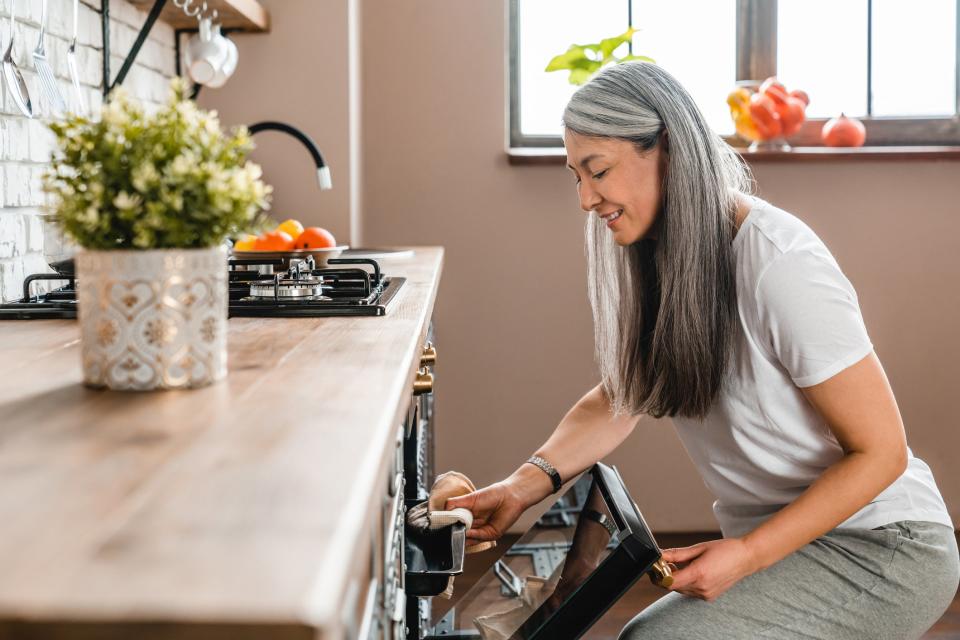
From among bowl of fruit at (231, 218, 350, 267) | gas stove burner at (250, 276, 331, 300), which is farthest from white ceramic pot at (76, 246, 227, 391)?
bowl of fruit at (231, 218, 350, 267)

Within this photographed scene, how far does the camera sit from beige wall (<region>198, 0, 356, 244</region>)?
8.45 ft

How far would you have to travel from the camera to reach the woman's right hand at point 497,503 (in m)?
1.43

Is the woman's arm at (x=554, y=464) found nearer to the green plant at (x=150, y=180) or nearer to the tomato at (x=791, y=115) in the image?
the green plant at (x=150, y=180)

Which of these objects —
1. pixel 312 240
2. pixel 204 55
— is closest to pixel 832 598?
pixel 312 240

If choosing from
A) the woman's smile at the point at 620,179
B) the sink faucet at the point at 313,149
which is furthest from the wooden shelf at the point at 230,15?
the woman's smile at the point at 620,179

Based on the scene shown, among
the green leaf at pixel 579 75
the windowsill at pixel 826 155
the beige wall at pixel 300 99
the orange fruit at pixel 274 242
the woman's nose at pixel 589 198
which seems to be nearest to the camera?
the woman's nose at pixel 589 198

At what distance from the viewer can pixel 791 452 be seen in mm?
1356

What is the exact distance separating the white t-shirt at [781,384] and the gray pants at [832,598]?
0.05 metres

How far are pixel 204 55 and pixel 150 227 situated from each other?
148 cm

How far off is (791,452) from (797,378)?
16cm

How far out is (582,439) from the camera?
5.22 feet

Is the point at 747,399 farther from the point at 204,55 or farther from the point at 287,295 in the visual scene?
the point at 204,55

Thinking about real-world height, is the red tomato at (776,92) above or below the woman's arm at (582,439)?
above

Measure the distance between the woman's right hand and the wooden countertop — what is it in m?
0.59
